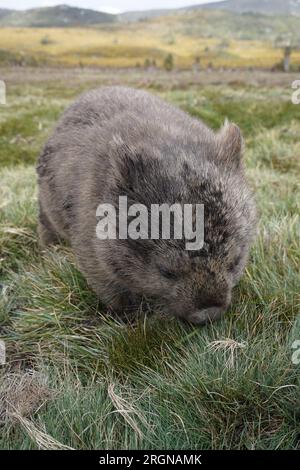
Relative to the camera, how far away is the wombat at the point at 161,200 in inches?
98.7

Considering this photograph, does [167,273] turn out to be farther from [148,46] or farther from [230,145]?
[148,46]

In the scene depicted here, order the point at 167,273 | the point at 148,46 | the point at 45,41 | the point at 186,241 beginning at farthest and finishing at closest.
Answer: the point at 148,46
the point at 45,41
the point at 167,273
the point at 186,241

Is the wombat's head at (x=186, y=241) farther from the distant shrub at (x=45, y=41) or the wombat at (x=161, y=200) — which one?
the distant shrub at (x=45, y=41)

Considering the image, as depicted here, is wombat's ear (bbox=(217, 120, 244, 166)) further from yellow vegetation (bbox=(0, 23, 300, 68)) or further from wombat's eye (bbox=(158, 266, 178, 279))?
yellow vegetation (bbox=(0, 23, 300, 68))

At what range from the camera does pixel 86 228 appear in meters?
3.08

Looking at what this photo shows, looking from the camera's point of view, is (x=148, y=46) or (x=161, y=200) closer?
(x=161, y=200)

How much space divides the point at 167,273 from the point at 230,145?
0.80m

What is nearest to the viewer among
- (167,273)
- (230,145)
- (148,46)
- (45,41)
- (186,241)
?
(186,241)

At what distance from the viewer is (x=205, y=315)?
100 inches

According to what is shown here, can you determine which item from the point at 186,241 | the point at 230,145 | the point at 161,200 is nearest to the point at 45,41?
the point at 230,145

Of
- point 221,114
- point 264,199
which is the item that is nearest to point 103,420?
point 264,199

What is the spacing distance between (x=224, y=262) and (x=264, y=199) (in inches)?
82.8

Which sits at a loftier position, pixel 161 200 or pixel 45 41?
pixel 161 200
